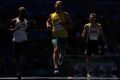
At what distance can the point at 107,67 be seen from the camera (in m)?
18.9

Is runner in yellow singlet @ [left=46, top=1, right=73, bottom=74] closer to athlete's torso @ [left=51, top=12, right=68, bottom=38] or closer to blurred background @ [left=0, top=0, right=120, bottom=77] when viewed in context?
athlete's torso @ [left=51, top=12, right=68, bottom=38]

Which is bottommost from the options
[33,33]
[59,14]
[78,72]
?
[78,72]

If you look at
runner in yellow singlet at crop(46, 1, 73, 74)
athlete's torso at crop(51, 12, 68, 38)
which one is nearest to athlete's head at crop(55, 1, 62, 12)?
runner in yellow singlet at crop(46, 1, 73, 74)

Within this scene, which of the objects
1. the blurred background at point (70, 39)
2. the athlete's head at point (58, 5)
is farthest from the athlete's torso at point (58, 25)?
the blurred background at point (70, 39)

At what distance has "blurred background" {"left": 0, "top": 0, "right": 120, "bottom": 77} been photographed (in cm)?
1852

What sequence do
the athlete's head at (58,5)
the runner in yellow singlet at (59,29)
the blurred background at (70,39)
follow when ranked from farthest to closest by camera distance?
the blurred background at (70,39) < the runner in yellow singlet at (59,29) < the athlete's head at (58,5)

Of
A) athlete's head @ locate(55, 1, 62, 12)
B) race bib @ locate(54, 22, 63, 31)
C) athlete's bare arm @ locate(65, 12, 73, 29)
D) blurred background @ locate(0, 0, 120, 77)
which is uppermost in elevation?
athlete's head @ locate(55, 1, 62, 12)

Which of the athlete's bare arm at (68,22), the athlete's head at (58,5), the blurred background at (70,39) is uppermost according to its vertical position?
the athlete's head at (58,5)

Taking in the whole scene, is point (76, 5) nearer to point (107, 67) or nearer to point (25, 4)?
point (25, 4)

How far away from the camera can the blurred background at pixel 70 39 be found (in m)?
18.5

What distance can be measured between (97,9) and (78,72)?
4.06 m

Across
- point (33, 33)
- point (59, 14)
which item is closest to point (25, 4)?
point (33, 33)

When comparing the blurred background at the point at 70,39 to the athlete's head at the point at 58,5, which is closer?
the athlete's head at the point at 58,5

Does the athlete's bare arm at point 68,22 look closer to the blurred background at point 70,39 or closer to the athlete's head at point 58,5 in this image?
the athlete's head at point 58,5
